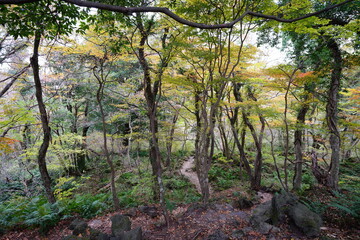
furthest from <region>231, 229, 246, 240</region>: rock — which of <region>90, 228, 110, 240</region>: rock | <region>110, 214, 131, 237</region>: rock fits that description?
<region>90, 228, 110, 240</region>: rock

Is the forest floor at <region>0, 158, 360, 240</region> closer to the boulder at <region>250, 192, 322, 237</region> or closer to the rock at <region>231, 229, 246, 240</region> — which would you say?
the rock at <region>231, 229, 246, 240</region>

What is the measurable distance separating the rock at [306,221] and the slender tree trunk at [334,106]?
4.42 metres

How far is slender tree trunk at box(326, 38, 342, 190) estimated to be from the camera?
612 centimetres

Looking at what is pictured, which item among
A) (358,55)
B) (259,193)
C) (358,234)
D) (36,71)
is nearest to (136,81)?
(36,71)

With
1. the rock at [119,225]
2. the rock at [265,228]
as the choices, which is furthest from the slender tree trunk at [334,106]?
the rock at [119,225]

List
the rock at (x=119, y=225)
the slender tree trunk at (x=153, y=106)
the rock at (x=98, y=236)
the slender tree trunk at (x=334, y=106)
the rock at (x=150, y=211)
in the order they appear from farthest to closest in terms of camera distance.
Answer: the slender tree trunk at (x=334, y=106), the rock at (x=150, y=211), the slender tree trunk at (x=153, y=106), the rock at (x=119, y=225), the rock at (x=98, y=236)

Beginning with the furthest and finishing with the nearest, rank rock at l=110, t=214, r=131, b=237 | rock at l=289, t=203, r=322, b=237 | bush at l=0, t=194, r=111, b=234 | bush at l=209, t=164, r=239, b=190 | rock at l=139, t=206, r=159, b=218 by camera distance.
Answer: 1. bush at l=209, t=164, r=239, b=190
2. rock at l=139, t=206, r=159, b=218
3. bush at l=0, t=194, r=111, b=234
4. rock at l=110, t=214, r=131, b=237
5. rock at l=289, t=203, r=322, b=237

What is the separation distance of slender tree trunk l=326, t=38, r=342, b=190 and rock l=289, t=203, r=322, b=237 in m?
4.42

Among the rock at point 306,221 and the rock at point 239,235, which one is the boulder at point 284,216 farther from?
the rock at point 239,235

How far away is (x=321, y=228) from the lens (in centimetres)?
389

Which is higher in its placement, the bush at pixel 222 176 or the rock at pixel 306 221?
the rock at pixel 306 221

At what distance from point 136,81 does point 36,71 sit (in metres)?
7.27

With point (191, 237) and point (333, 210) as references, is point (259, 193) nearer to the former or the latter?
point (333, 210)

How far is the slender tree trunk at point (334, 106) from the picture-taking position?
6.12 metres
